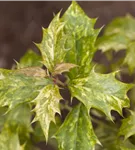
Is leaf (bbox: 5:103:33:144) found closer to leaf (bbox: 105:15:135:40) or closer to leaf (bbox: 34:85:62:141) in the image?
leaf (bbox: 34:85:62:141)

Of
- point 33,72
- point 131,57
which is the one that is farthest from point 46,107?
point 131,57

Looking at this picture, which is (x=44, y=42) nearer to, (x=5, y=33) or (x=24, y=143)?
(x=24, y=143)

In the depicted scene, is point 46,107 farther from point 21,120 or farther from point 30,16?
point 30,16

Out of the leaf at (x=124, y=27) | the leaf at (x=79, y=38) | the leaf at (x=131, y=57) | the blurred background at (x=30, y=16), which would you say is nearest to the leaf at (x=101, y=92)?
the leaf at (x=79, y=38)

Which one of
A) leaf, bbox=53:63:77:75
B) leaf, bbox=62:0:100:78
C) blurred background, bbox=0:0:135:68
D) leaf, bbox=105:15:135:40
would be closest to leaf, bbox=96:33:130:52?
leaf, bbox=105:15:135:40

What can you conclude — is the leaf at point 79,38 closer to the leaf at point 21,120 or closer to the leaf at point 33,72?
the leaf at point 33,72

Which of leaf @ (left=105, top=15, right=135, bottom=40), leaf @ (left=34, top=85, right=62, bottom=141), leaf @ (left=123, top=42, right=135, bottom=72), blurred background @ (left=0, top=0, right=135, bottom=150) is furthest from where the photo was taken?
blurred background @ (left=0, top=0, right=135, bottom=150)

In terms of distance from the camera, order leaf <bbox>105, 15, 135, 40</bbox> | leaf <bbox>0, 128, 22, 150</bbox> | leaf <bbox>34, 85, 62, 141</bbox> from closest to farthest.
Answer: leaf <bbox>34, 85, 62, 141</bbox>, leaf <bbox>0, 128, 22, 150</bbox>, leaf <bbox>105, 15, 135, 40</bbox>

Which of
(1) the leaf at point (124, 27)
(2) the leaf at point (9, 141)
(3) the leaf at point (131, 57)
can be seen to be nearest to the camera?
(2) the leaf at point (9, 141)
